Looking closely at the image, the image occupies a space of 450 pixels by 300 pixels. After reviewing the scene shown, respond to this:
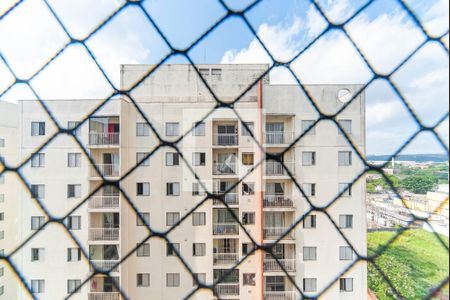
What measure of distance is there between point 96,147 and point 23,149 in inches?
30.7

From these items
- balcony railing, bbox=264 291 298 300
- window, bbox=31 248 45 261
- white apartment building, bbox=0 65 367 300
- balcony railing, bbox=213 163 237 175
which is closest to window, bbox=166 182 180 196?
white apartment building, bbox=0 65 367 300

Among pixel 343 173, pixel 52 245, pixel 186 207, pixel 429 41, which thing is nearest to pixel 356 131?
pixel 343 173

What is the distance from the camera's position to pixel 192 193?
3.18 metres

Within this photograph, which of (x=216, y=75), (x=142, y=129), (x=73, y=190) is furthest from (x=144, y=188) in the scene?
(x=216, y=75)

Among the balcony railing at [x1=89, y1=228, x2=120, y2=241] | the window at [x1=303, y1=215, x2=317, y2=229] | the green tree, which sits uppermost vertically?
the green tree

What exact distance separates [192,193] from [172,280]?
1182mm

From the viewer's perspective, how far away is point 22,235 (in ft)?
10.5

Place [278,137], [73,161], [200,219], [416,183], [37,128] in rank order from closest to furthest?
[416,183]
[37,128]
[278,137]
[73,161]
[200,219]

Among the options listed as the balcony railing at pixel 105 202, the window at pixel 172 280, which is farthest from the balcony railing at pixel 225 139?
the window at pixel 172 280

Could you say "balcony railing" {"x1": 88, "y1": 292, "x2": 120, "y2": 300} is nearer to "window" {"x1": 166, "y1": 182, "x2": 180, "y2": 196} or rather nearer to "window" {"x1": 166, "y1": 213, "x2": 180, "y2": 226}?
"window" {"x1": 166, "y1": 213, "x2": 180, "y2": 226}

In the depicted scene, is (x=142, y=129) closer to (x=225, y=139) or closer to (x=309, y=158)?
(x=225, y=139)

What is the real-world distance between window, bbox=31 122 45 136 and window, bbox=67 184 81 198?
28.0 inches

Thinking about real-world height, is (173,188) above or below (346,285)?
above

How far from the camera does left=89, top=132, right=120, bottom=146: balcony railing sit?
2.95 meters
